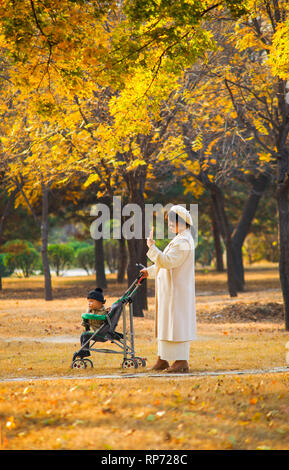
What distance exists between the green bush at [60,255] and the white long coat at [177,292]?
2825 centimetres

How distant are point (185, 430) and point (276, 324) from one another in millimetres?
11453

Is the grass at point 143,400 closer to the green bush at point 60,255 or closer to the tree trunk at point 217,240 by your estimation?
the tree trunk at point 217,240

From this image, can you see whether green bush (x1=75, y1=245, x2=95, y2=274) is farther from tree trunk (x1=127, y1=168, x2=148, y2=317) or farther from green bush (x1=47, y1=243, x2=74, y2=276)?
tree trunk (x1=127, y1=168, x2=148, y2=317)

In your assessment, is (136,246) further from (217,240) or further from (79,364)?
(217,240)

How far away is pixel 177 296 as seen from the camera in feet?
27.4

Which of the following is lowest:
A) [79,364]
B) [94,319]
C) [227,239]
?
[79,364]

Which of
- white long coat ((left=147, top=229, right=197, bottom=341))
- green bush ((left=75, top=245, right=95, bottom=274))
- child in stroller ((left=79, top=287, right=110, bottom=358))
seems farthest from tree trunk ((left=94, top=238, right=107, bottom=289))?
white long coat ((left=147, top=229, right=197, bottom=341))

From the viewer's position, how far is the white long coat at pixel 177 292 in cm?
823

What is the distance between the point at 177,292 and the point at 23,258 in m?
27.2

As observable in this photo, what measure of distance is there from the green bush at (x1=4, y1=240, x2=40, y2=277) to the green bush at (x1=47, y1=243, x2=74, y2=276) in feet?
3.53

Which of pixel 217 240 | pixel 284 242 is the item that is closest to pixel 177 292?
pixel 284 242

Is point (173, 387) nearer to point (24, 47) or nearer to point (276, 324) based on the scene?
point (24, 47)

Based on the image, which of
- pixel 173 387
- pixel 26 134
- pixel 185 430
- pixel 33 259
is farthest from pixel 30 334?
pixel 33 259

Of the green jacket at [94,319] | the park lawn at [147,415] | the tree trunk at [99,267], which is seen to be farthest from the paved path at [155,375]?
the tree trunk at [99,267]
